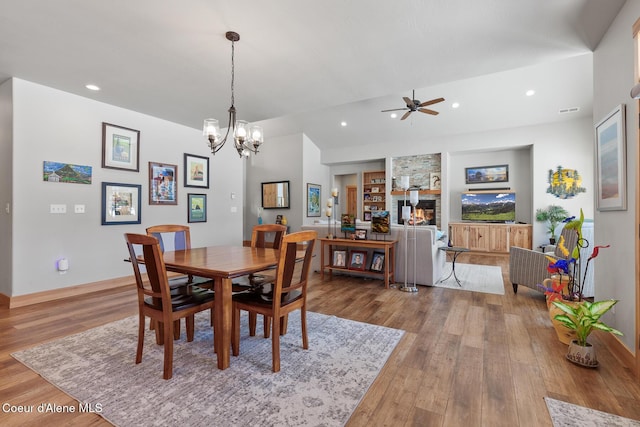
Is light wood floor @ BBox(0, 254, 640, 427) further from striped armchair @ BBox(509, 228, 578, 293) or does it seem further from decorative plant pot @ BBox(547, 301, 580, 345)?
striped armchair @ BBox(509, 228, 578, 293)

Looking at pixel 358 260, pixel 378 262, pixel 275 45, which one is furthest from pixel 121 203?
pixel 378 262

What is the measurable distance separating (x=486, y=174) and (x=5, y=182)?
9512mm

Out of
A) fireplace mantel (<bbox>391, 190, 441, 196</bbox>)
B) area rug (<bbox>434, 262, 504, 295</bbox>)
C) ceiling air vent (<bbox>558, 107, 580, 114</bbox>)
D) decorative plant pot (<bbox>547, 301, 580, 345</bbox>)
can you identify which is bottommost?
area rug (<bbox>434, 262, 504, 295</bbox>)

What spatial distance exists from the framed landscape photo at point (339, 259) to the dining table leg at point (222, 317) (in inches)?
112

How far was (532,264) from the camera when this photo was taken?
3.58m

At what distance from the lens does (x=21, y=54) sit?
279 centimetres

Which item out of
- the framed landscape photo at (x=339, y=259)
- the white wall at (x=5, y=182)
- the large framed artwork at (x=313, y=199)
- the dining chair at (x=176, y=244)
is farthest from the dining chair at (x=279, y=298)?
the large framed artwork at (x=313, y=199)

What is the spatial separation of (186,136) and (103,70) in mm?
2004

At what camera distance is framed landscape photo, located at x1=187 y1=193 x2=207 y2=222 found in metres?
5.12

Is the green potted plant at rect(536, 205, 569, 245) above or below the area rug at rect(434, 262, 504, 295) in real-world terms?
above

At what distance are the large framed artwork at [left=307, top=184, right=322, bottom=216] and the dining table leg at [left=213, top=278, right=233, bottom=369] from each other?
22.0ft

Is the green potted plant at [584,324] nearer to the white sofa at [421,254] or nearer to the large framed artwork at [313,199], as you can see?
the white sofa at [421,254]

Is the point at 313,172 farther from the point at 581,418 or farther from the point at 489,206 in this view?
the point at 581,418

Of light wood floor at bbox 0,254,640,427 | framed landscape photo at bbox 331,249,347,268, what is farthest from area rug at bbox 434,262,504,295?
framed landscape photo at bbox 331,249,347,268
